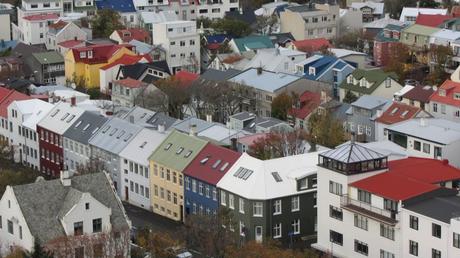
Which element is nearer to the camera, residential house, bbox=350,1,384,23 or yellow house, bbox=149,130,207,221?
yellow house, bbox=149,130,207,221

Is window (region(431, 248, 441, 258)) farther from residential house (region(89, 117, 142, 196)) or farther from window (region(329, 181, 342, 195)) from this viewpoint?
residential house (region(89, 117, 142, 196))

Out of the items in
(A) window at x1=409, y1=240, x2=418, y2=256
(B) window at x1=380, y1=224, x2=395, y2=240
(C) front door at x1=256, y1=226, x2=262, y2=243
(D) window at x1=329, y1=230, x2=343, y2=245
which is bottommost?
(C) front door at x1=256, y1=226, x2=262, y2=243

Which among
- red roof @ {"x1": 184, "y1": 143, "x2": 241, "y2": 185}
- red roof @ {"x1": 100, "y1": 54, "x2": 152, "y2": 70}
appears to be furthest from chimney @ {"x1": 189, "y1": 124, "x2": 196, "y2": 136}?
red roof @ {"x1": 100, "y1": 54, "x2": 152, "y2": 70}

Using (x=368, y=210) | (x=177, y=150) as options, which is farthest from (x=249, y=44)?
(x=368, y=210)

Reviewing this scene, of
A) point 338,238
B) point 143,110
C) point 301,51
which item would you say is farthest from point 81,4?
point 338,238

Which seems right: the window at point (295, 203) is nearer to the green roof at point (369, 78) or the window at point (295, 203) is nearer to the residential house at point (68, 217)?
the residential house at point (68, 217)

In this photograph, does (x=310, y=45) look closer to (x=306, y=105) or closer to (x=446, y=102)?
(x=306, y=105)
